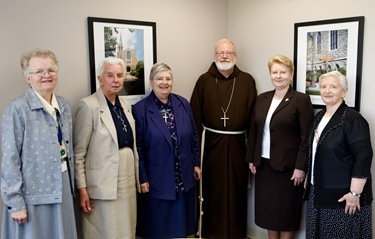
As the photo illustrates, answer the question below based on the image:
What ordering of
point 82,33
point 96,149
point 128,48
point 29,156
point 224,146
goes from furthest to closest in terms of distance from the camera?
point 224,146 < point 128,48 < point 82,33 < point 96,149 < point 29,156

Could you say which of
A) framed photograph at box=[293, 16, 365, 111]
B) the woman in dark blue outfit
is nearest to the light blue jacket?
the woman in dark blue outfit

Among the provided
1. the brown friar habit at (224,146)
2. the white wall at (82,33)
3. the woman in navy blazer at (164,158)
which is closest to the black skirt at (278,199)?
the brown friar habit at (224,146)

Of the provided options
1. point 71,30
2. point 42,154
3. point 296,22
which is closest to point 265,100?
point 296,22

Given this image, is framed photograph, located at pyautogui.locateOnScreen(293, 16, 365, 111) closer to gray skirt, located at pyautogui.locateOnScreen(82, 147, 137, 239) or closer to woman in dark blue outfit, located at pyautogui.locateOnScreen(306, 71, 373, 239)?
woman in dark blue outfit, located at pyautogui.locateOnScreen(306, 71, 373, 239)

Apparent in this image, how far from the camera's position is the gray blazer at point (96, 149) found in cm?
228

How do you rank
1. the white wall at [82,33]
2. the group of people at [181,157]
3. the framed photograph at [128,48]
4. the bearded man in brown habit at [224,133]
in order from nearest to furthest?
the group of people at [181,157] → the white wall at [82,33] → the framed photograph at [128,48] → the bearded man in brown habit at [224,133]

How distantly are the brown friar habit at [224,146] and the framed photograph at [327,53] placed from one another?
0.46 meters

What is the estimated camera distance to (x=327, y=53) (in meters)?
2.75

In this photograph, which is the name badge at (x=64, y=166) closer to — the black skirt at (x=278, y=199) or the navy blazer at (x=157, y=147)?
the navy blazer at (x=157, y=147)

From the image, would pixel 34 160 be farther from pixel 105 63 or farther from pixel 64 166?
pixel 105 63

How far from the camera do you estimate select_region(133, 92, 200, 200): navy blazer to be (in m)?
2.58

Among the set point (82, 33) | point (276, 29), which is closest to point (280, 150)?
point (276, 29)

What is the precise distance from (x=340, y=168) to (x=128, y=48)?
1670mm

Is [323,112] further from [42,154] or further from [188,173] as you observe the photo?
[42,154]
